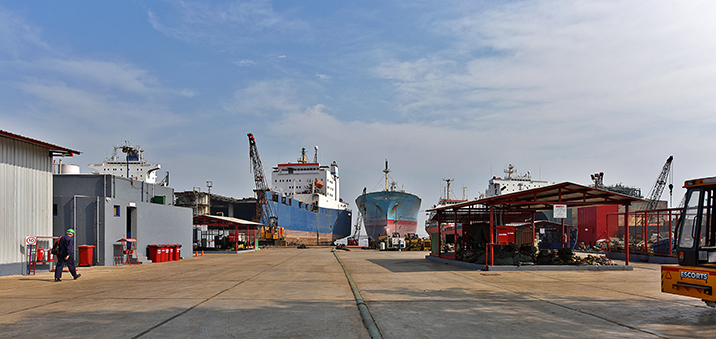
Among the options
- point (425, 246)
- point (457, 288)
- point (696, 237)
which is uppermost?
point (696, 237)

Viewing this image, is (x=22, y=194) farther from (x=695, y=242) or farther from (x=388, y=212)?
(x=388, y=212)

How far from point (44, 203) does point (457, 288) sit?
15104 mm

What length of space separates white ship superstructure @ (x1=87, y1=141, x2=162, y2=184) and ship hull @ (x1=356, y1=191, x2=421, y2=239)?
29.5 metres

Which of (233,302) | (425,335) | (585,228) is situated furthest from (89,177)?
(585,228)

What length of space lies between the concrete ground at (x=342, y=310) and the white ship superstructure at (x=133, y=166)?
149 ft

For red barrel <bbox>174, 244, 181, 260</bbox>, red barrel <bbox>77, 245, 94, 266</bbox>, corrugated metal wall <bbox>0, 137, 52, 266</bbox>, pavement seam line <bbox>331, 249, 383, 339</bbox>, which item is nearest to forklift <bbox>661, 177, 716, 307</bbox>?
pavement seam line <bbox>331, 249, 383, 339</bbox>

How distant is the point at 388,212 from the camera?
6906 centimetres

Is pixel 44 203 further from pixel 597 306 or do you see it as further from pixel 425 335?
pixel 597 306

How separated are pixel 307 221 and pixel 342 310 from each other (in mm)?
64391

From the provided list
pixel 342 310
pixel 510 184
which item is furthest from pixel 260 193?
pixel 342 310

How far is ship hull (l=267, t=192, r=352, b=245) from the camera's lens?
209 ft

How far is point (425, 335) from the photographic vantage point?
6.52 metres

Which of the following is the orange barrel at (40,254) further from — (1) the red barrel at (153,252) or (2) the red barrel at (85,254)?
(1) the red barrel at (153,252)

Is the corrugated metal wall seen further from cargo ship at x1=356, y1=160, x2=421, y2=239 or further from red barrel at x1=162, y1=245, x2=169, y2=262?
cargo ship at x1=356, y1=160, x2=421, y2=239
